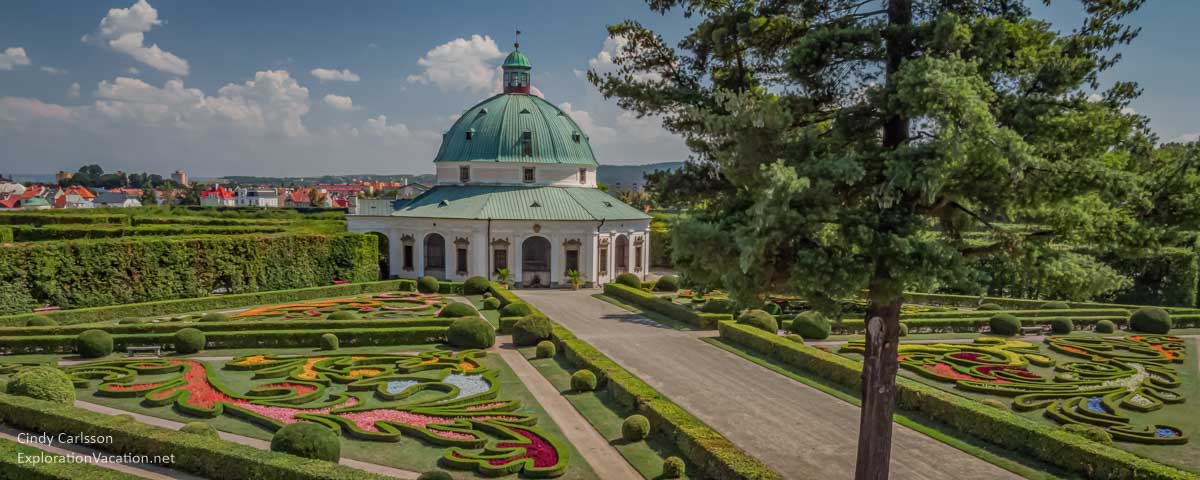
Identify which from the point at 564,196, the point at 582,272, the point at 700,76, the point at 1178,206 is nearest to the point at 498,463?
the point at 700,76

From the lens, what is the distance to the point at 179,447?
14578 millimetres

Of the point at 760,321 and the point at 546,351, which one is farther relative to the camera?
the point at 760,321

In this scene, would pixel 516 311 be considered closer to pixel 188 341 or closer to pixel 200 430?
pixel 188 341

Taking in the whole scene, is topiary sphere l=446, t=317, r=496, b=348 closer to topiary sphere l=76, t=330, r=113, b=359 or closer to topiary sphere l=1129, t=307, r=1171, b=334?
topiary sphere l=76, t=330, r=113, b=359

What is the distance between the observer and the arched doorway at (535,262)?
49.7 metres

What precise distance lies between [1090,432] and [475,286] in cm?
3408

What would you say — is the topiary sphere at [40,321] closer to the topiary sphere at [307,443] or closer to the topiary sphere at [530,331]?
the topiary sphere at [530,331]

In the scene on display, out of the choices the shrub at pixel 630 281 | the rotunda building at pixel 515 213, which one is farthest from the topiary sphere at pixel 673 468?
the rotunda building at pixel 515 213

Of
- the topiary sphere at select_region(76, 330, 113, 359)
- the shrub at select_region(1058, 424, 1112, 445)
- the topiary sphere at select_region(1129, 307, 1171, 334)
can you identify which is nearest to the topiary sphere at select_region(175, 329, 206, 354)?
the topiary sphere at select_region(76, 330, 113, 359)

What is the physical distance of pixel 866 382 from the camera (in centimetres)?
1253

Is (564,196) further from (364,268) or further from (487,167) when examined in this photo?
(364,268)

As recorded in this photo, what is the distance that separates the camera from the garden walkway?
645 inches

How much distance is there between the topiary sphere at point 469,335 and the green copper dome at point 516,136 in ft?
86.9

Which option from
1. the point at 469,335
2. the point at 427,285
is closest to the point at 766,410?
the point at 469,335
